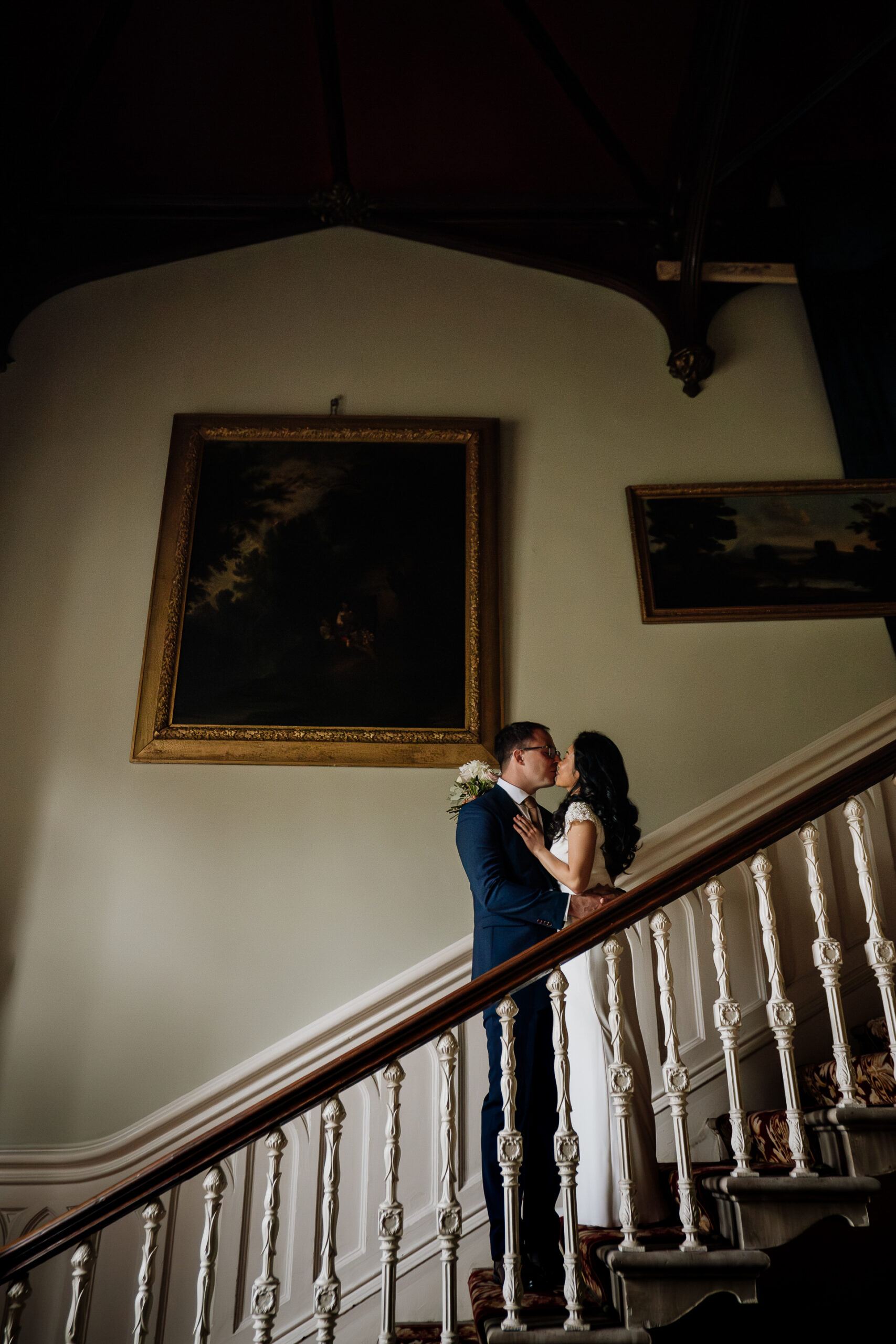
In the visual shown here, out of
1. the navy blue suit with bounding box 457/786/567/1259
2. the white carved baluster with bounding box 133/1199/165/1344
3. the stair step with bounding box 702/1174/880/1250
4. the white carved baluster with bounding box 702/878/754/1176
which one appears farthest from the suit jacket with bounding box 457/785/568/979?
the white carved baluster with bounding box 133/1199/165/1344

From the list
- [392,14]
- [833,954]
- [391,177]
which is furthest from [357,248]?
[833,954]

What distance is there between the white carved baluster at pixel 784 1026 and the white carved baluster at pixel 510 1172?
0.74 meters

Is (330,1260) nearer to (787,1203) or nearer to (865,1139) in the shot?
(787,1203)

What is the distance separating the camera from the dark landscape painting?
16.0 feet

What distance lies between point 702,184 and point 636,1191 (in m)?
4.68

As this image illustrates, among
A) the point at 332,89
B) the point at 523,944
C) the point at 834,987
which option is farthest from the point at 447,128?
the point at 834,987

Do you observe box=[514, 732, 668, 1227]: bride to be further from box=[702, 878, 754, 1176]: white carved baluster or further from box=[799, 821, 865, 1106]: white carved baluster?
box=[799, 821, 865, 1106]: white carved baluster

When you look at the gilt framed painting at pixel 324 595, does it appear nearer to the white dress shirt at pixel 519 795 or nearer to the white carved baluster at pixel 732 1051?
the white dress shirt at pixel 519 795

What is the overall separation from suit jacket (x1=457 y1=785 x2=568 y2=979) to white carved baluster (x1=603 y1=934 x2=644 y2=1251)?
1.35 feet

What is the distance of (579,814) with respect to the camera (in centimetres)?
345

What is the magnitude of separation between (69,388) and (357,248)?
1.89 m

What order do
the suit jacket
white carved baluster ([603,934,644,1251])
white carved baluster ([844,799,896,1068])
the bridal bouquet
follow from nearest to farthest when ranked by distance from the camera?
white carved baluster ([603,934,644,1251]) → white carved baluster ([844,799,896,1068]) → the suit jacket → the bridal bouquet

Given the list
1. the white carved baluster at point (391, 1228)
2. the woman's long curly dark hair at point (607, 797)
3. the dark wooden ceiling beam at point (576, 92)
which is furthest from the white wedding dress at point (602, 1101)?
the dark wooden ceiling beam at point (576, 92)

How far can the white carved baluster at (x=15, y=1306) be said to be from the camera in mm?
2350
